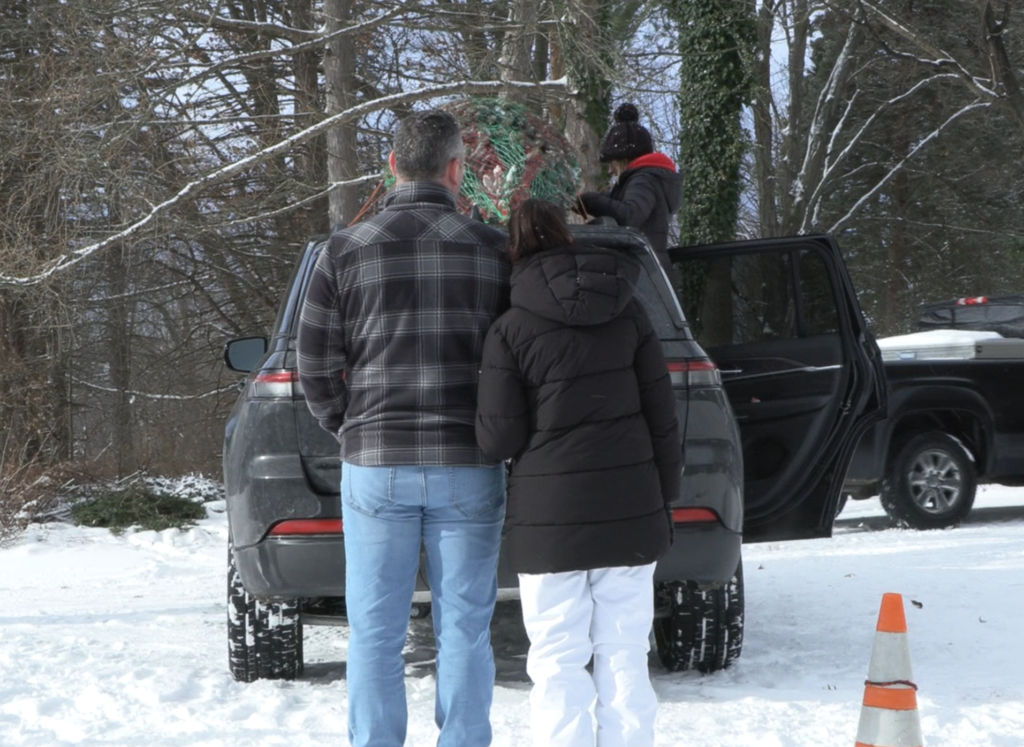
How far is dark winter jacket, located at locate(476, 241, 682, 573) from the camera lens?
11.0ft

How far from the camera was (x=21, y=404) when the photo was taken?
14.3m

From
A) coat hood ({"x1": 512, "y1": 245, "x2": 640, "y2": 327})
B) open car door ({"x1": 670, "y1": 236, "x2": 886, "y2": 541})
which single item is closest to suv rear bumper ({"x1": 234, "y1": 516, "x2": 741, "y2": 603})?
coat hood ({"x1": 512, "y1": 245, "x2": 640, "y2": 327})

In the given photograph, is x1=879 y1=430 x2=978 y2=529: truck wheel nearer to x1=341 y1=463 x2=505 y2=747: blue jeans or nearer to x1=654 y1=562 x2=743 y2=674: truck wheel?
x1=654 y1=562 x2=743 y2=674: truck wheel

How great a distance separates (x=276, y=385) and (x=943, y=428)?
7242 mm

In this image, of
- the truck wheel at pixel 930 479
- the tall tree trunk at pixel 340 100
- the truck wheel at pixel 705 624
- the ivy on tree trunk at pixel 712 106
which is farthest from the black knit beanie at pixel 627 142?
the ivy on tree trunk at pixel 712 106

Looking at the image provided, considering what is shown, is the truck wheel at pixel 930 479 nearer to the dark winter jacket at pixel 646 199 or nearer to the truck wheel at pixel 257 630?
the dark winter jacket at pixel 646 199

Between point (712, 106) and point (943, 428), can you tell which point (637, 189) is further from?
point (712, 106)

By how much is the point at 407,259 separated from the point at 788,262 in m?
3.25

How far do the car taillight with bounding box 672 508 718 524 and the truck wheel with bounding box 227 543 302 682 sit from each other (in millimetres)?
1464

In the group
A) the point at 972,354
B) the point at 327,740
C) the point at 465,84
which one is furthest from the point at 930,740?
the point at 465,84

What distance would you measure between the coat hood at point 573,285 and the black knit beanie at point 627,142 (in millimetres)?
2629

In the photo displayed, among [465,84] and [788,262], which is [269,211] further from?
[788,262]

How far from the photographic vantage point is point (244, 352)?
5242mm

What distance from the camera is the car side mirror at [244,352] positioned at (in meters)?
5.23
